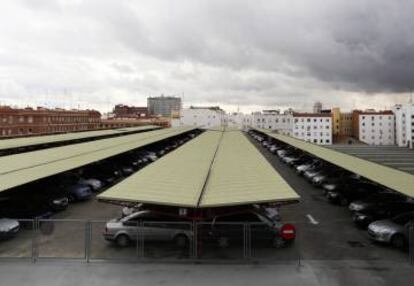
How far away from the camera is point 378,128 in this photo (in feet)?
455

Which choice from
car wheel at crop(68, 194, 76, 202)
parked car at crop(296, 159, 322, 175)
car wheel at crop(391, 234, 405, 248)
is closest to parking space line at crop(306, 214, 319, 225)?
car wheel at crop(391, 234, 405, 248)

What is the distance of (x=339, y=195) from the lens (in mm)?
25141

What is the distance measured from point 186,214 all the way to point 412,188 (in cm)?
883

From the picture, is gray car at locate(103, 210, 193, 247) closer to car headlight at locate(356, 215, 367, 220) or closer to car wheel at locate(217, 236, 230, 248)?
car wheel at locate(217, 236, 230, 248)

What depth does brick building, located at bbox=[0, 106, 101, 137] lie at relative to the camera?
88.1 m

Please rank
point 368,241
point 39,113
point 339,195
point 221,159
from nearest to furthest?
point 368,241 → point 339,195 → point 221,159 → point 39,113

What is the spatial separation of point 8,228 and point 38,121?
88.3 m

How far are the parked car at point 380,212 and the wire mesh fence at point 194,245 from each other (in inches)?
79.5

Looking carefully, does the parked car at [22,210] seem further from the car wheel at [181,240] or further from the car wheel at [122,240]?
the car wheel at [181,240]

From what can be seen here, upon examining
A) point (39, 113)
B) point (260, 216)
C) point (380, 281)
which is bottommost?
point (380, 281)

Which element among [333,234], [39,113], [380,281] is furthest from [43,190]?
[39,113]

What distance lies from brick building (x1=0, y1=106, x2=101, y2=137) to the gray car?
60705mm

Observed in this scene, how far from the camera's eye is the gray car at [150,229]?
16.0 metres

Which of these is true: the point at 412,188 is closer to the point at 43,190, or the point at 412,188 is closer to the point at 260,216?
the point at 260,216
